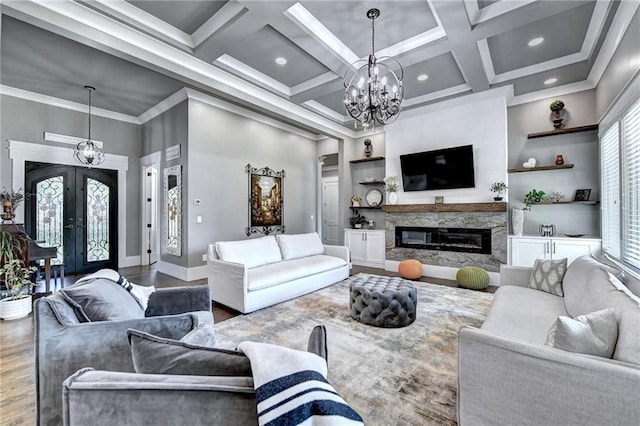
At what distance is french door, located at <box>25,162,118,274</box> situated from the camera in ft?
16.4

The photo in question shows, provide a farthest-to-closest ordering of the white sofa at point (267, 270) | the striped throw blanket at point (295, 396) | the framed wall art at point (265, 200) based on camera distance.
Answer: the framed wall art at point (265, 200)
the white sofa at point (267, 270)
the striped throw blanket at point (295, 396)

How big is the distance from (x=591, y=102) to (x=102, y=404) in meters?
6.39

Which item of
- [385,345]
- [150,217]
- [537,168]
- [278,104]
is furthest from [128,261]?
[537,168]

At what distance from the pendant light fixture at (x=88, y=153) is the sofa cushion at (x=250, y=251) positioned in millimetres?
3460

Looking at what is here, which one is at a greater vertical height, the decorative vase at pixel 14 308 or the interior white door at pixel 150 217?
the interior white door at pixel 150 217

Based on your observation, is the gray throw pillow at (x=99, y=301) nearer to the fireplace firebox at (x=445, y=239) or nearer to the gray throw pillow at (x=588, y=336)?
the gray throw pillow at (x=588, y=336)

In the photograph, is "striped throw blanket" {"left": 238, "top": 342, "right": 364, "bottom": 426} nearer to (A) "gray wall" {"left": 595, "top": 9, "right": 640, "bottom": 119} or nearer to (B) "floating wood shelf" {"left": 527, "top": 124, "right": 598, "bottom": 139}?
(A) "gray wall" {"left": 595, "top": 9, "right": 640, "bottom": 119}

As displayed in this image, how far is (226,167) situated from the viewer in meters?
5.47

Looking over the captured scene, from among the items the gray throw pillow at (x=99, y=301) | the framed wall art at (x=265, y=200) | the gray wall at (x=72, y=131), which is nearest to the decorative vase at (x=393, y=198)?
the framed wall art at (x=265, y=200)

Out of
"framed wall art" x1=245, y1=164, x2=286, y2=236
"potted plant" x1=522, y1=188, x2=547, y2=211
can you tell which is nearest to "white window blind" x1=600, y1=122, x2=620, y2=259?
"potted plant" x1=522, y1=188, x2=547, y2=211

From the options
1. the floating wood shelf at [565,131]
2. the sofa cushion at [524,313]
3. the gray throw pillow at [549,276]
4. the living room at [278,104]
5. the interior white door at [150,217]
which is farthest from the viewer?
the interior white door at [150,217]

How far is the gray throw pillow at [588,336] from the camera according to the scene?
1.17 m

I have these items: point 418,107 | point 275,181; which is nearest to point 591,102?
point 418,107

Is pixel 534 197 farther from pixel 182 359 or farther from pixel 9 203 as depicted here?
pixel 9 203
